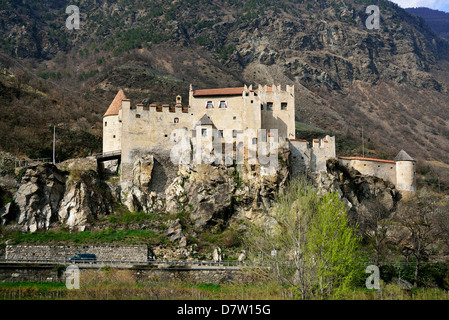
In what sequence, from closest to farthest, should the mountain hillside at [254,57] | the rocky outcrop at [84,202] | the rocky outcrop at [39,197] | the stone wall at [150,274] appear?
1. the stone wall at [150,274]
2. the rocky outcrop at [39,197]
3. the rocky outcrop at [84,202]
4. the mountain hillside at [254,57]

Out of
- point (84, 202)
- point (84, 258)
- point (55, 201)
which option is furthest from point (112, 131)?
point (84, 258)

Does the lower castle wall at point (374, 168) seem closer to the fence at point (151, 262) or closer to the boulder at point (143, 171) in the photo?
the boulder at point (143, 171)

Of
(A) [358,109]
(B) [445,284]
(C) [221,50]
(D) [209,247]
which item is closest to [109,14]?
(C) [221,50]

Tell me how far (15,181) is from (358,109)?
398 feet

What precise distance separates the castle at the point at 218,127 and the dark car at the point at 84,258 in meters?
13.6

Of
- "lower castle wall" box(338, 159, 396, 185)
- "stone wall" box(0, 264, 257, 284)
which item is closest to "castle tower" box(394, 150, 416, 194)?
"lower castle wall" box(338, 159, 396, 185)

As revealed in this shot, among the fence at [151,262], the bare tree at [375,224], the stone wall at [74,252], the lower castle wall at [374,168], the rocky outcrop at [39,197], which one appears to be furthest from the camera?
the lower castle wall at [374,168]

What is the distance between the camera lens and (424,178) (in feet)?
278

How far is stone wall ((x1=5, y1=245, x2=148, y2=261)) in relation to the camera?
154 ft

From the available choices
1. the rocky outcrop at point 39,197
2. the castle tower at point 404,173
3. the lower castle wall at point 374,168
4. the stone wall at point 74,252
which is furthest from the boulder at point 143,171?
the castle tower at point 404,173

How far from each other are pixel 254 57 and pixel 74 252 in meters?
123

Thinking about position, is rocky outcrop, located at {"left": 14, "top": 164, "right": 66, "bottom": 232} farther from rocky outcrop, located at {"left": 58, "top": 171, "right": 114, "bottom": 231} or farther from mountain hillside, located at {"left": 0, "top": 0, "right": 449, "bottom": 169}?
mountain hillside, located at {"left": 0, "top": 0, "right": 449, "bottom": 169}

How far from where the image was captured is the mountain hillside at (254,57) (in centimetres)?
13188

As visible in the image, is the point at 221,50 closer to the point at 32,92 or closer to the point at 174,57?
the point at 174,57
